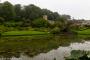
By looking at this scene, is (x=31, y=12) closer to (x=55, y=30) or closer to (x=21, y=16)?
(x=21, y=16)

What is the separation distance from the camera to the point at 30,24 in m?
61.1

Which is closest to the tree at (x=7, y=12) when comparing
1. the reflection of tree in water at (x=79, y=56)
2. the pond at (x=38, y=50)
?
the pond at (x=38, y=50)

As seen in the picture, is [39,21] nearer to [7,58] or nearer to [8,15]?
[8,15]

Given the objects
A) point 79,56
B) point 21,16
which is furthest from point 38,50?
point 21,16

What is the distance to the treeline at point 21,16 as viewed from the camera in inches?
2359

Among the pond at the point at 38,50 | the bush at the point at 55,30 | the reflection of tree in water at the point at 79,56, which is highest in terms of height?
the reflection of tree in water at the point at 79,56

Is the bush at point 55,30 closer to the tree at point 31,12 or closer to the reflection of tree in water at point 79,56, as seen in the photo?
the reflection of tree in water at point 79,56

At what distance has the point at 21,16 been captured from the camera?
257ft

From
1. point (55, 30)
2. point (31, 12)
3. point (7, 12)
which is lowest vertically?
point (55, 30)

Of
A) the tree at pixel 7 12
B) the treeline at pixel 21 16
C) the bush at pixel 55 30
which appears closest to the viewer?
the bush at pixel 55 30

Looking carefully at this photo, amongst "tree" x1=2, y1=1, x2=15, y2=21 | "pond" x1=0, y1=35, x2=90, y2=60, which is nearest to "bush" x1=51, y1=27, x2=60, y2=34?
"pond" x1=0, y1=35, x2=90, y2=60

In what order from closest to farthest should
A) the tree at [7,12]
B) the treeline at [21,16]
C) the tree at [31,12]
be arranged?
the treeline at [21,16] → the tree at [7,12] → the tree at [31,12]

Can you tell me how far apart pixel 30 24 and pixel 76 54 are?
46169mm

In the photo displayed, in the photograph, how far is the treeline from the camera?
59.9 m
